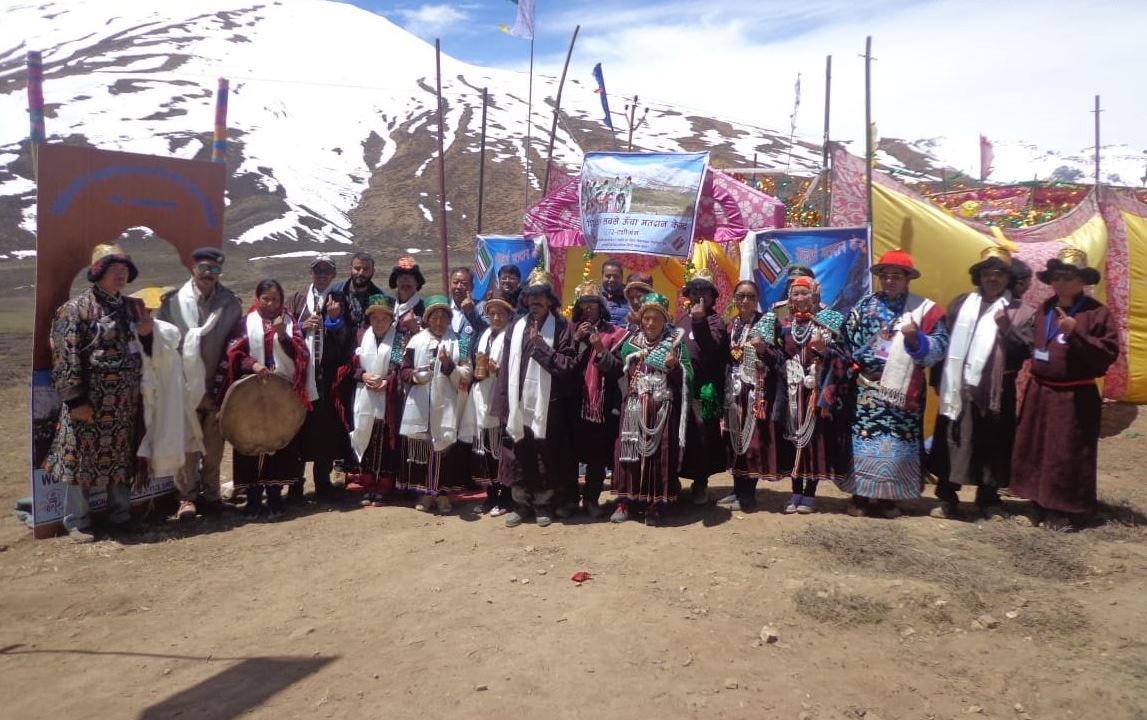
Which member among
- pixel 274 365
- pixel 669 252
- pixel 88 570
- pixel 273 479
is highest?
pixel 669 252

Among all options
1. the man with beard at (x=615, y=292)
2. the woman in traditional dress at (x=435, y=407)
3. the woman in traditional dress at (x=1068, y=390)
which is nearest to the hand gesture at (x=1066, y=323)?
the woman in traditional dress at (x=1068, y=390)

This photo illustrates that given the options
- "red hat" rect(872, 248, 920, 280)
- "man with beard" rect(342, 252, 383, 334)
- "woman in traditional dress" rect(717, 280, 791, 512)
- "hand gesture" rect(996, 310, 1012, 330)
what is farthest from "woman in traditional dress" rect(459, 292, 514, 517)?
"hand gesture" rect(996, 310, 1012, 330)

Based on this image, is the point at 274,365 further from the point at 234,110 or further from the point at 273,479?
the point at 234,110

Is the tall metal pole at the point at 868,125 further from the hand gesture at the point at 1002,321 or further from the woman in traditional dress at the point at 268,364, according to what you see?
the woman in traditional dress at the point at 268,364

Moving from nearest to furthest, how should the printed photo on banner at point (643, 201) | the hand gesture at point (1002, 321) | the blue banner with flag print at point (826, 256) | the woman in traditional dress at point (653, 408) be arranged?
1. the hand gesture at point (1002, 321)
2. the woman in traditional dress at point (653, 408)
3. the blue banner with flag print at point (826, 256)
4. the printed photo on banner at point (643, 201)

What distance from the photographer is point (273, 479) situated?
18.6ft

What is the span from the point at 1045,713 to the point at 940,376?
2.43 meters

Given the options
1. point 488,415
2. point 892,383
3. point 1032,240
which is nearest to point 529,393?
point 488,415

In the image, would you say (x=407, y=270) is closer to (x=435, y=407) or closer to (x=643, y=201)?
(x=435, y=407)

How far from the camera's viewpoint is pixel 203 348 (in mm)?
5418

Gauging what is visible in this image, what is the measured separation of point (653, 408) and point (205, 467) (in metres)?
3.03

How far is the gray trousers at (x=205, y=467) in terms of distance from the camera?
18.1 ft

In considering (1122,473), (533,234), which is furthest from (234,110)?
(1122,473)

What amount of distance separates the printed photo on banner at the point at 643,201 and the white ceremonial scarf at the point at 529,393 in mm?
2049
